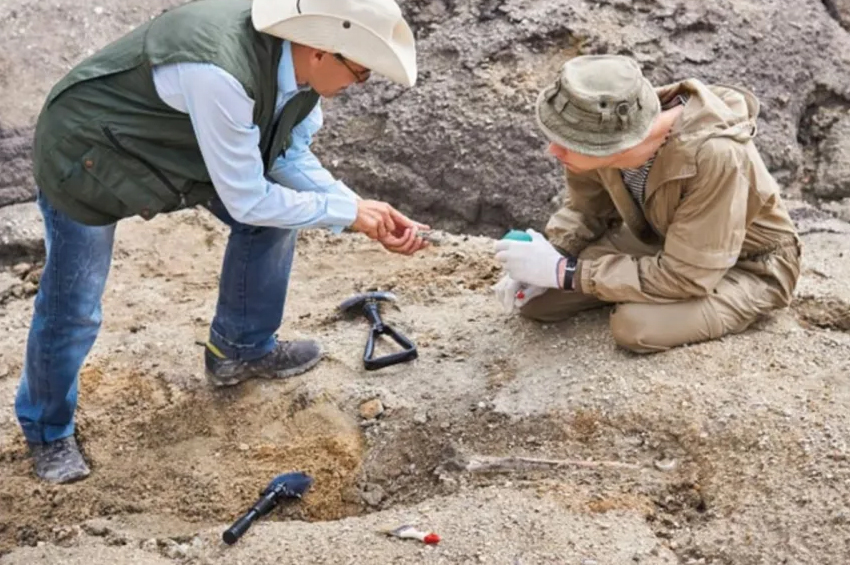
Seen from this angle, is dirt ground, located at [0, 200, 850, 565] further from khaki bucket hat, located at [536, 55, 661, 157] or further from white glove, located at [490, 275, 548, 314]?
khaki bucket hat, located at [536, 55, 661, 157]

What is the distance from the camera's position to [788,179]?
5.36 meters

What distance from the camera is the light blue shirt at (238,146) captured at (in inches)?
113

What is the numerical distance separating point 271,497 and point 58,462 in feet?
2.49

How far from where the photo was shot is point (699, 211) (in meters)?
3.34

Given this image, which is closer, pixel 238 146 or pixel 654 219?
pixel 238 146

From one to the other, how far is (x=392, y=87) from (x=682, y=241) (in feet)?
7.93

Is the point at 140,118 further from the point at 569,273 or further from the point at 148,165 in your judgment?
the point at 569,273

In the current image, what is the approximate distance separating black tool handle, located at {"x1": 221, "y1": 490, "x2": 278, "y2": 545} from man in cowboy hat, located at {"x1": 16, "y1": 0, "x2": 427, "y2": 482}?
69cm

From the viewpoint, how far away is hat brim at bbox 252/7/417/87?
2877 mm

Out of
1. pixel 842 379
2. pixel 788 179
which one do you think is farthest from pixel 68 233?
pixel 788 179

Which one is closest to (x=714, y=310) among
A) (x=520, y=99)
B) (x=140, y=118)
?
(x=140, y=118)

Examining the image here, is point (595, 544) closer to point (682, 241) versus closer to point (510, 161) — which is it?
point (682, 241)

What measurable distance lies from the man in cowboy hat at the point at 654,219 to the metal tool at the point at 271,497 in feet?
3.04

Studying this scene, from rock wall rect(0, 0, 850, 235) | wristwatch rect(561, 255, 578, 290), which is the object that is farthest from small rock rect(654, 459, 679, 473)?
rock wall rect(0, 0, 850, 235)
